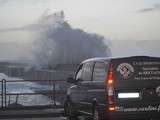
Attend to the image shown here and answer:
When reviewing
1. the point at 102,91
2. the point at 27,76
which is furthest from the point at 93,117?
the point at 27,76

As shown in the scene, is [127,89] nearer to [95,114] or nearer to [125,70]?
[125,70]

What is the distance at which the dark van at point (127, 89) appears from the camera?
55.2ft

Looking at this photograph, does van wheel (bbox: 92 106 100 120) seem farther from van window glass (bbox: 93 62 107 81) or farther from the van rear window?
the van rear window

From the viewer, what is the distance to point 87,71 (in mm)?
18922

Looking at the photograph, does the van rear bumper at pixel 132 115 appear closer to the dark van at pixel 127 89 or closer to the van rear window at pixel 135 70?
the dark van at pixel 127 89

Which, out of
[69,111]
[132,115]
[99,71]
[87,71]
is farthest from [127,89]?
[69,111]

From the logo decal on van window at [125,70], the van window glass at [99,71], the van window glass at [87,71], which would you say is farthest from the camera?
the van window glass at [87,71]

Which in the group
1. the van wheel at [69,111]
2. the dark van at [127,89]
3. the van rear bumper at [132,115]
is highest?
the dark van at [127,89]

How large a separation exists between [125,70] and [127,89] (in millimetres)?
558

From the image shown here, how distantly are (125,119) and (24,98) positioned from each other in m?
15.1

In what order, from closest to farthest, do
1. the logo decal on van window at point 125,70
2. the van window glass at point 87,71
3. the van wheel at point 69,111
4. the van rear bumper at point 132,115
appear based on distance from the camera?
the van rear bumper at point 132,115 < the logo decal on van window at point 125,70 < the van window glass at point 87,71 < the van wheel at point 69,111

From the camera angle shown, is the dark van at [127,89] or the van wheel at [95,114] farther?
the van wheel at [95,114]

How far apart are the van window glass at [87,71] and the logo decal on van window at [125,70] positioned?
1.51 m

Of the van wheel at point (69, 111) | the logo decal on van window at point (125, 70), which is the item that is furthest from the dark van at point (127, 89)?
the van wheel at point (69, 111)
